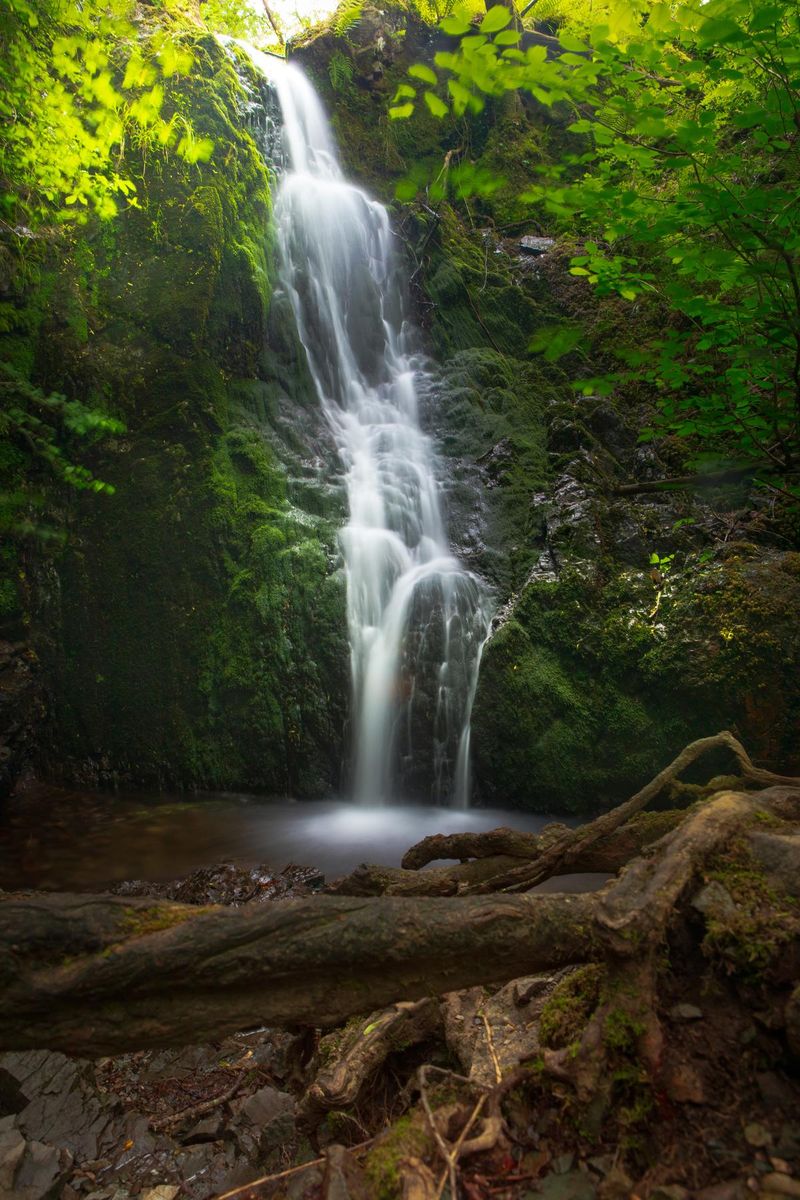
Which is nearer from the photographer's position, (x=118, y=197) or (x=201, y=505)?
(x=201, y=505)

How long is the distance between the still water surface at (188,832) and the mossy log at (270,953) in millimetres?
3210

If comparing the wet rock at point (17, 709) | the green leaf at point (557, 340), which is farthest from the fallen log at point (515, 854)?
the wet rock at point (17, 709)

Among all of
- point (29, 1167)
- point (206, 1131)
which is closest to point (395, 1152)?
point (206, 1131)

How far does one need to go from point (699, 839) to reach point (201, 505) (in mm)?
6633

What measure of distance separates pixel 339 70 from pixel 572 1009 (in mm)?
17332

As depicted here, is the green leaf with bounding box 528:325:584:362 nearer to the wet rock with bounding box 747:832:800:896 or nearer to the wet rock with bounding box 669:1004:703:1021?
the wet rock with bounding box 747:832:800:896

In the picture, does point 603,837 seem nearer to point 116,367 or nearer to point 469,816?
point 469,816

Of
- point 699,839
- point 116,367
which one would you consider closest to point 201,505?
point 116,367

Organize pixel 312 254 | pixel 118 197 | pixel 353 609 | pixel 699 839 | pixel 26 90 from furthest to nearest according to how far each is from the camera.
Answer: pixel 312 254 → pixel 118 197 → pixel 353 609 → pixel 26 90 → pixel 699 839

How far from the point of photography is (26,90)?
5434 millimetres

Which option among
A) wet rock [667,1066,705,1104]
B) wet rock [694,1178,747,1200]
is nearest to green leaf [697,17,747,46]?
wet rock [667,1066,705,1104]

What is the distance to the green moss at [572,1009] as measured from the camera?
1.49 metres

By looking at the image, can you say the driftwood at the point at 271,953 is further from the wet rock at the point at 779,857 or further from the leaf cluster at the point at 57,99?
the leaf cluster at the point at 57,99

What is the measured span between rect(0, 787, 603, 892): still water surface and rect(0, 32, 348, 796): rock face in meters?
0.36
